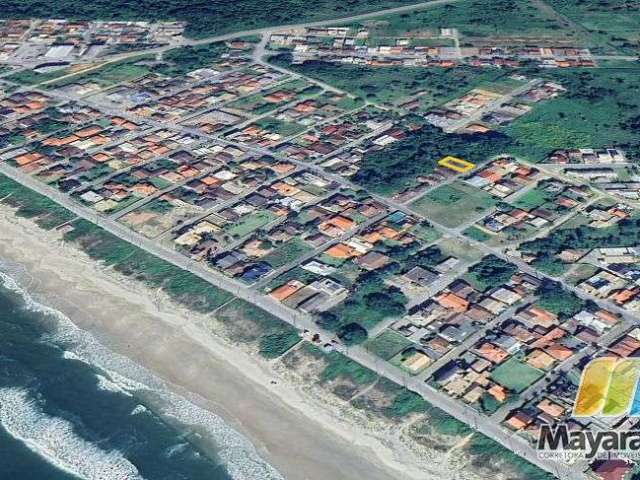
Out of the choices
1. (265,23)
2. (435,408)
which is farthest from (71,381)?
(265,23)

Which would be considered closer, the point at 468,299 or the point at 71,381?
the point at 71,381

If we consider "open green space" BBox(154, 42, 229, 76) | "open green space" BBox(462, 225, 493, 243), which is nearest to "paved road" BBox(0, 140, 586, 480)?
"open green space" BBox(462, 225, 493, 243)

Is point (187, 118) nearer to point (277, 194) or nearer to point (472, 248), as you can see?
point (277, 194)

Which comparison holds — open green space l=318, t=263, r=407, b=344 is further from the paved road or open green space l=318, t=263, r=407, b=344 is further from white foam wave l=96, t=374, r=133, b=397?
white foam wave l=96, t=374, r=133, b=397

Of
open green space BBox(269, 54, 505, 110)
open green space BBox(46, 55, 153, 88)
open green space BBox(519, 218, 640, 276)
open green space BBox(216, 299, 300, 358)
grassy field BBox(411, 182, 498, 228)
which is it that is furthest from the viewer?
open green space BBox(46, 55, 153, 88)

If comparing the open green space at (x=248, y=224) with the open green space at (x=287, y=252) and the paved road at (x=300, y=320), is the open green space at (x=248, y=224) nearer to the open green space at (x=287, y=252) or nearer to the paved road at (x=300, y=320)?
the open green space at (x=287, y=252)

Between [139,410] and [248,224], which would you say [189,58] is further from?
[139,410]

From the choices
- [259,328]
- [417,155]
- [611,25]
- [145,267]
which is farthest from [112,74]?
[611,25]
